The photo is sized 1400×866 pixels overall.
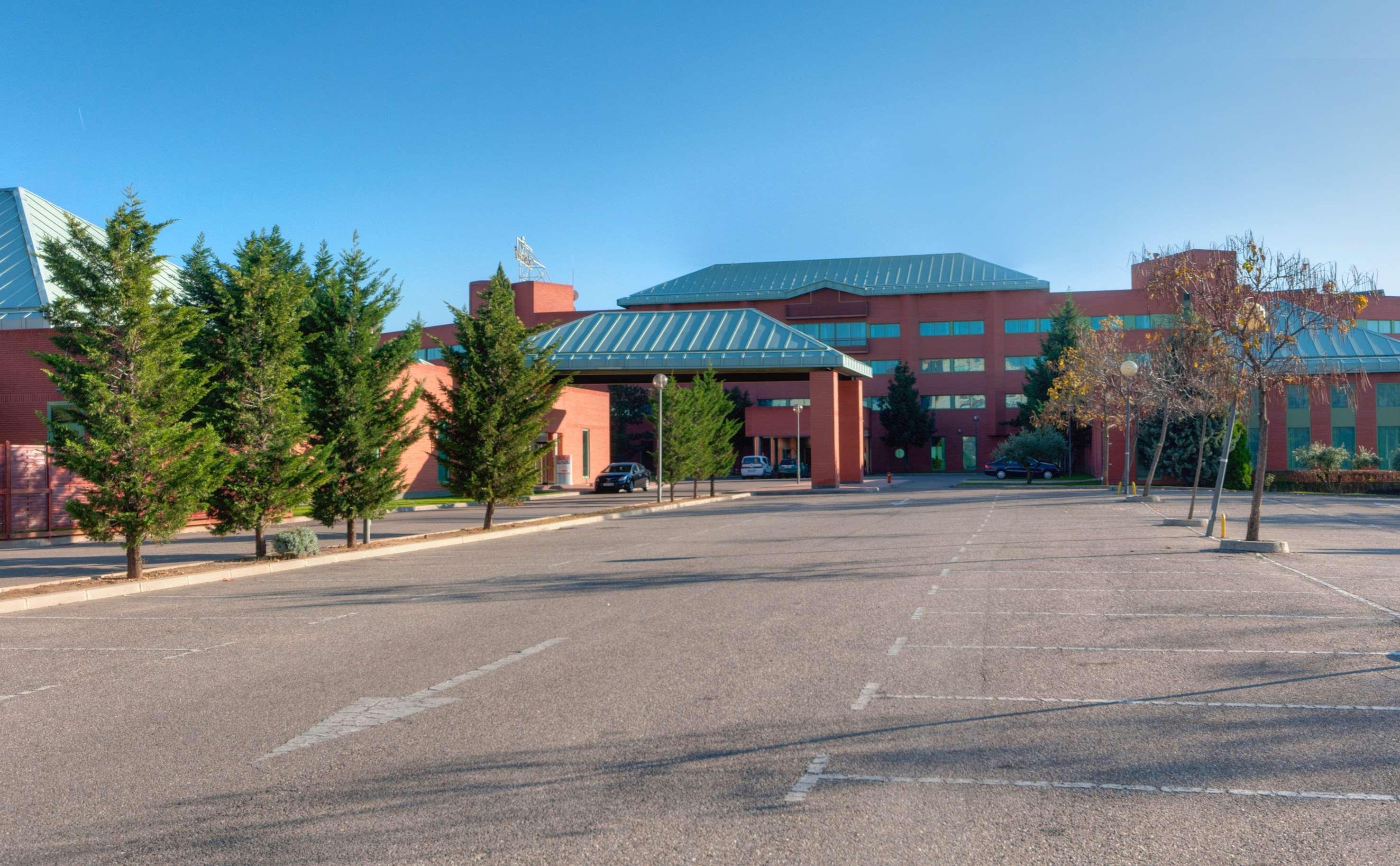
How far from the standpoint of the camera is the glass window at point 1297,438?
5241 cm

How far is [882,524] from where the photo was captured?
25.3 m

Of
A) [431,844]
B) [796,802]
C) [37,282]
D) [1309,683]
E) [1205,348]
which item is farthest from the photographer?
[37,282]

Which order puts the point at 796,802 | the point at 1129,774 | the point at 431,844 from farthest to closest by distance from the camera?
the point at 1129,774, the point at 796,802, the point at 431,844

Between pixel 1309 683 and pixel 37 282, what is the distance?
3262 centimetres

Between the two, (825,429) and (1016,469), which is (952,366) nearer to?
(1016,469)

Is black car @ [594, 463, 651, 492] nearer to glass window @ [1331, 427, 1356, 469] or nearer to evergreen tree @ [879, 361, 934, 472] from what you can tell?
evergreen tree @ [879, 361, 934, 472]

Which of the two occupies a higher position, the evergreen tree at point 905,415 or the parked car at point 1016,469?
the evergreen tree at point 905,415

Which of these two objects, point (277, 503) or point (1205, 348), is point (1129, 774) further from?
point (1205, 348)

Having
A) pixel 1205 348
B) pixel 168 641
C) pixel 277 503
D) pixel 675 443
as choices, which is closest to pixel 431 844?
pixel 168 641

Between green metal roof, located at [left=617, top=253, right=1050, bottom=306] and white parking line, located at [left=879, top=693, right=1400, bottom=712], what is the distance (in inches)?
3017

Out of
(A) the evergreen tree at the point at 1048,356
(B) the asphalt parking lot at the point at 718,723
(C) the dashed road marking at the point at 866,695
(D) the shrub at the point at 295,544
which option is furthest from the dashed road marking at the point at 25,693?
(A) the evergreen tree at the point at 1048,356

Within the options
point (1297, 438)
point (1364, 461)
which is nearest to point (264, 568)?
point (1364, 461)

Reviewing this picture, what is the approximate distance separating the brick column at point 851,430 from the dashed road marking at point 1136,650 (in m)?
43.3

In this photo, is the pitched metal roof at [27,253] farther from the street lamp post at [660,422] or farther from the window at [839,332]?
the window at [839,332]
